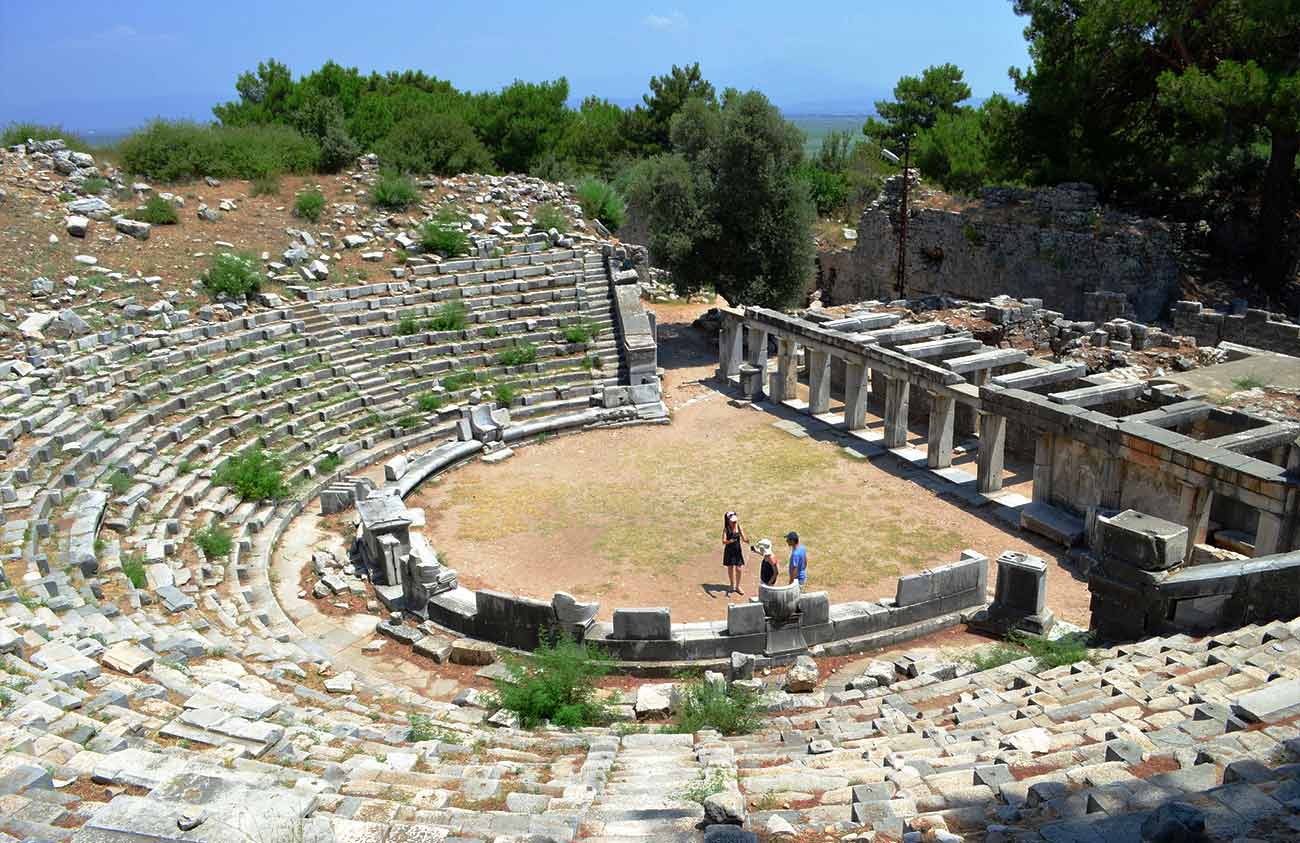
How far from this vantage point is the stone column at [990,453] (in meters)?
18.6

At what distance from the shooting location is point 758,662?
42.5 feet

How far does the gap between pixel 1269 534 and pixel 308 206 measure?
23448 millimetres

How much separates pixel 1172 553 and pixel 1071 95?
23580mm

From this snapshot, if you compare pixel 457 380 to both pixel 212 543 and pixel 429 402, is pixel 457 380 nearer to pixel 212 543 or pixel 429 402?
pixel 429 402

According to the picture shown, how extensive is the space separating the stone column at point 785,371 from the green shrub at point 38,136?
19.7m

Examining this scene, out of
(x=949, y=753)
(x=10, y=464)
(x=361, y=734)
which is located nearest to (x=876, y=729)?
(x=949, y=753)

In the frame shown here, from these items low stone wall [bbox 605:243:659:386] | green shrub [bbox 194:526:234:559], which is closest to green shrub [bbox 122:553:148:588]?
green shrub [bbox 194:526:234:559]

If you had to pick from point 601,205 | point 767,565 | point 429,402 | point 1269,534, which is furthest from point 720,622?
point 601,205

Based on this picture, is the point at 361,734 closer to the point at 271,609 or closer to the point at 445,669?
the point at 445,669

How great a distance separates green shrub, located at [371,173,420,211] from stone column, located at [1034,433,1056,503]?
19.0 metres

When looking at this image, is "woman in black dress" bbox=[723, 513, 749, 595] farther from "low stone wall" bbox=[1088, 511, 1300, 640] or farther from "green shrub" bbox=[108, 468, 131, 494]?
"green shrub" bbox=[108, 468, 131, 494]

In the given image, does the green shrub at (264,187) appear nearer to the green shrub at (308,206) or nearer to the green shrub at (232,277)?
the green shrub at (308,206)

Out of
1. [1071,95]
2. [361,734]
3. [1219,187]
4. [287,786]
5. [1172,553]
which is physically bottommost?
[361,734]

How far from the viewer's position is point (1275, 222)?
28.2 meters
